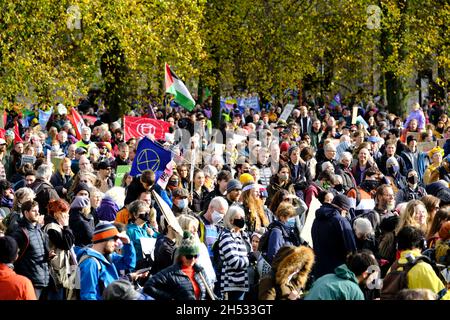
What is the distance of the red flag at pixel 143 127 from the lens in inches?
859

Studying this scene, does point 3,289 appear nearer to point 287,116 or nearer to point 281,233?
point 281,233

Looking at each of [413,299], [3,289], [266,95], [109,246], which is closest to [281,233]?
[109,246]

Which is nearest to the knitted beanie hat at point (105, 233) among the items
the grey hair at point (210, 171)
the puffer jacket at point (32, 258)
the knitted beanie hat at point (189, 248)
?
the knitted beanie hat at point (189, 248)

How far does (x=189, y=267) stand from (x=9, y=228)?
310 centimetres

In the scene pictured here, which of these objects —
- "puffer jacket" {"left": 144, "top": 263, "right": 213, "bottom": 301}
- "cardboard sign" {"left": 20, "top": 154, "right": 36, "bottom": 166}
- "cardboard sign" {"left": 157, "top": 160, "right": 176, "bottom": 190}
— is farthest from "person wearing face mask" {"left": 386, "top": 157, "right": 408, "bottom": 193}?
"puffer jacket" {"left": 144, "top": 263, "right": 213, "bottom": 301}

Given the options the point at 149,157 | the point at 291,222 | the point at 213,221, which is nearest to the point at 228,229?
the point at 213,221

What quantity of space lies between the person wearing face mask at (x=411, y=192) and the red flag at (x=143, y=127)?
19.6 feet

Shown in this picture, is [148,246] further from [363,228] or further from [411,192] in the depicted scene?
[411,192]

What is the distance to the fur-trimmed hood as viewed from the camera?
33.7 ft

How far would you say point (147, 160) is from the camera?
57.4ft

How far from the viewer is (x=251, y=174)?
1745cm

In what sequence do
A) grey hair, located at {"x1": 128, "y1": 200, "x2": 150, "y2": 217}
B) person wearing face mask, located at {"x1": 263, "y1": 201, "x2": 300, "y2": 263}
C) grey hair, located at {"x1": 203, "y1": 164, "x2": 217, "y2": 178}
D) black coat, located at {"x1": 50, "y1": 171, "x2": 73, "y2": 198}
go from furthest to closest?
grey hair, located at {"x1": 203, "y1": 164, "x2": 217, "y2": 178} → black coat, located at {"x1": 50, "y1": 171, "x2": 73, "y2": 198} → grey hair, located at {"x1": 128, "y1": 200, "x2": 150, "y2": 217} → person wearing face mask, located at {"x1": 263, "y1": 201, "x2": 300, "y2": 263}

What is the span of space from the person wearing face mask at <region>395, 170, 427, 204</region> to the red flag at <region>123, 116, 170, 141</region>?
235 inches

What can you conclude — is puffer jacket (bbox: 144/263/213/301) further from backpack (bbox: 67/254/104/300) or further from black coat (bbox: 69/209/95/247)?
black coat (bbox: 69/209/95/247)
